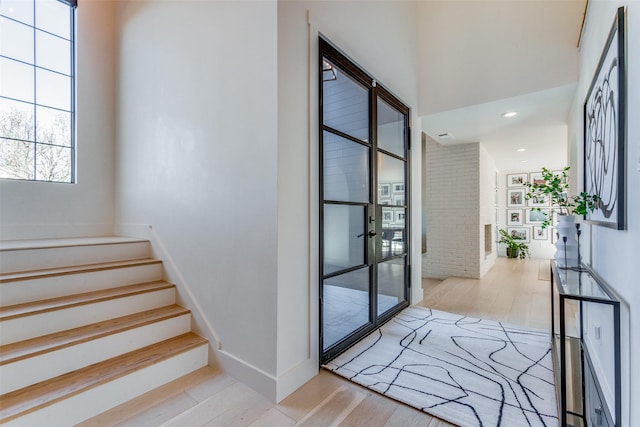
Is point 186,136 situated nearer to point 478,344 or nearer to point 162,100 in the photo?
point 162,100

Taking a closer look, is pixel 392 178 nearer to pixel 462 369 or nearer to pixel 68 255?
pixel 462 369

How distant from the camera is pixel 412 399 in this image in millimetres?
1705

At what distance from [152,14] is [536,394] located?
14.6ft

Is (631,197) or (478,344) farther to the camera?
(478,344)

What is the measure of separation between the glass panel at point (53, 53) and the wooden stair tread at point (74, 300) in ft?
8.80

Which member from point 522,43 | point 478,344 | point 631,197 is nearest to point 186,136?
point 631,197

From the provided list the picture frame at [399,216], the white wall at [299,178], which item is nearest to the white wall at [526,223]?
the picture frame at [399,216]

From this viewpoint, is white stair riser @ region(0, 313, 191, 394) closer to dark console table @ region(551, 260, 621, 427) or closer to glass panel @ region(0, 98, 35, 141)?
dark console table @ region(551, 260, 621, 427)

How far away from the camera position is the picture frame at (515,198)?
8.22 m

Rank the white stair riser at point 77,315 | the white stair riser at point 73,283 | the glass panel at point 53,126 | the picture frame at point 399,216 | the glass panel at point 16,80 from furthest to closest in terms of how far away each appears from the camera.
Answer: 1. the picture frame at point 399,216
2. the glass panel at point 53,126
3. the glass panel at point 16,80
4. the white stair riser at point 73,283
5. the white stair riser at point 77,315

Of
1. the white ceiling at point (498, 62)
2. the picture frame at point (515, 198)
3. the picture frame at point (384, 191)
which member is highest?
the white ceiling at point (498, 62)

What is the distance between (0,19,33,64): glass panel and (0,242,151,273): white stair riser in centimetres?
223

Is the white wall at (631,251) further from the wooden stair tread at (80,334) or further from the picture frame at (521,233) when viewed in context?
the picture frame at (521,233)

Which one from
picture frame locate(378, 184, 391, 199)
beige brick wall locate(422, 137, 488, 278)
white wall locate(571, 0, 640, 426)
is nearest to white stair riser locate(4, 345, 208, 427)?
picture frame locate(378, 184, 391, 199)
